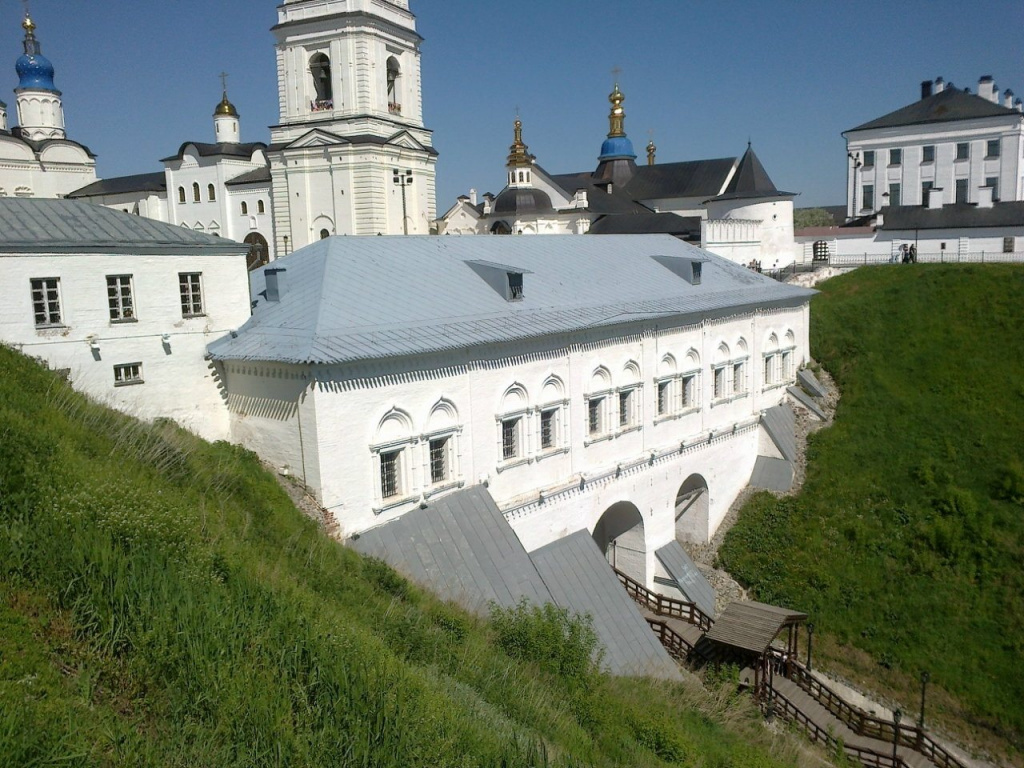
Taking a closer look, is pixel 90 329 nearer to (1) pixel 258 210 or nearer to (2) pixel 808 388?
(2) pixel 808 388

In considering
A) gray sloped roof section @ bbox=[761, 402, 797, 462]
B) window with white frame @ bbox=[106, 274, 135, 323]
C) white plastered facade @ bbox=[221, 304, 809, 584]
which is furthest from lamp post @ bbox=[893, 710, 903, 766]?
window with white frame @ bbox=[106, 274, 135, 323]

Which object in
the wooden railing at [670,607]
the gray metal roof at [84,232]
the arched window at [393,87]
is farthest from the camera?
the arched window at [393,87]

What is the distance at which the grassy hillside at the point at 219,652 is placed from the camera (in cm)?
641

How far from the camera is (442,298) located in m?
17.3

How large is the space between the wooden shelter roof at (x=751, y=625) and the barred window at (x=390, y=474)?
7.24m

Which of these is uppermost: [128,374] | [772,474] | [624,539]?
[128,374]

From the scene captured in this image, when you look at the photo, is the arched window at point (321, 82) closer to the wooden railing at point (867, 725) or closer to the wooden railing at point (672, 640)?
the wooden railing at point (672, 640)

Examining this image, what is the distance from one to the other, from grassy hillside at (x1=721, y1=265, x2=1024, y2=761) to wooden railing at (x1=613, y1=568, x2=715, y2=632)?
126 inches

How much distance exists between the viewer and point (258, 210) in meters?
49.7

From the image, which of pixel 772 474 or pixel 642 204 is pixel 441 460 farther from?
pixel 642 204

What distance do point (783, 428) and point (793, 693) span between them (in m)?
11.6

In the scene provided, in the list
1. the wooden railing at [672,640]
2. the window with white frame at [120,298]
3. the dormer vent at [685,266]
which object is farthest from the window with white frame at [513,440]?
the dormer vent at [685,266]

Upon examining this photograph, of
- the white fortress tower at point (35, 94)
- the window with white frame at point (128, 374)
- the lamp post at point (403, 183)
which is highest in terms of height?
the white fortress tower at point (35, 94)

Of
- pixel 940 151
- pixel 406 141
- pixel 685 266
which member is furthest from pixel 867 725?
pixel 940 151
